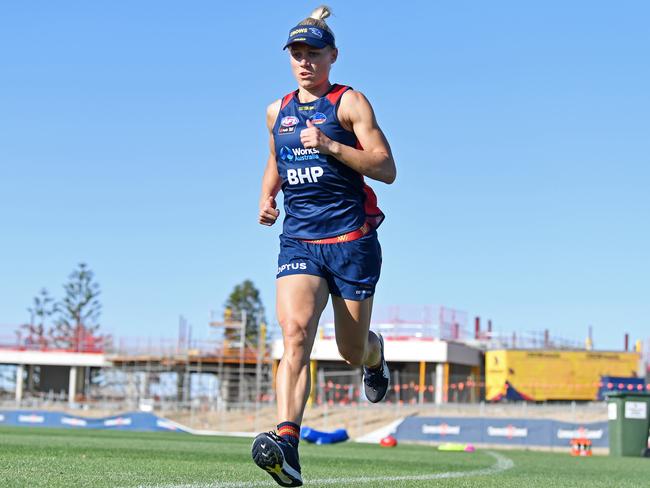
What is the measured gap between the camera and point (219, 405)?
141ft

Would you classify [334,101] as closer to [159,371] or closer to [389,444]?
[389,444]

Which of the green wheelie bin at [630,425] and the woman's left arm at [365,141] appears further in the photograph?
the green wheelie bin at [630,425]

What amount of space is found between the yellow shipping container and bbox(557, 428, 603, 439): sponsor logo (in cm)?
2062

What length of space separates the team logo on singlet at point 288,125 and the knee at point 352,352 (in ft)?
4.25

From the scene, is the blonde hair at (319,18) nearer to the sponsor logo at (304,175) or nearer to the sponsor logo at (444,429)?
the sponsor logo at (304,175)

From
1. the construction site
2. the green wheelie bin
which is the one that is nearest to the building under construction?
the construction site

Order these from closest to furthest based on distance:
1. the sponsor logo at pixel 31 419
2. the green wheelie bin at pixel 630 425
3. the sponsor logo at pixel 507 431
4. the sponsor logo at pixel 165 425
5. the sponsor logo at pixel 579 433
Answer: the green wheelie bin at pixel 630 425, the sponsor logo at pixel 579 433, the sponsor logo at pixel 507 431, the sponsor logo at pixel 165 425, the sponsor logo at pixel 31 419

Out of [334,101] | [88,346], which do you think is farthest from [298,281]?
[88,346]

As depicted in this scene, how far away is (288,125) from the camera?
19.3ft

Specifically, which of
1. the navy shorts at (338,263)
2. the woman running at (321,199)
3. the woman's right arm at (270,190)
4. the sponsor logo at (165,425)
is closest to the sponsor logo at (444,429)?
the sponsor logo at (165,425)

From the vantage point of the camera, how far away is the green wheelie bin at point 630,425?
2056 centimetres

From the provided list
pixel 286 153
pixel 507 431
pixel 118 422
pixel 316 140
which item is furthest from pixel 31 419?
pixel 316 140

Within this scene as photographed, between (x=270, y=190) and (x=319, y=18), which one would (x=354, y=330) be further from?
(x=319, y=18)

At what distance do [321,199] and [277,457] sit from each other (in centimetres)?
148
